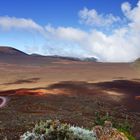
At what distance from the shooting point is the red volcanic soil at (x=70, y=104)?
4162 cm

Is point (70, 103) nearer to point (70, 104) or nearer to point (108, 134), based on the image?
point (70, 104)

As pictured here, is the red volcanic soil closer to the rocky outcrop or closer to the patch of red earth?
the patch of red earth

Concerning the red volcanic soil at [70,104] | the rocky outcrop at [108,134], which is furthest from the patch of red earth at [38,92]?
the rocky outcrop at [108,134]

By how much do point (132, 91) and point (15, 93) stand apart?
23.3m

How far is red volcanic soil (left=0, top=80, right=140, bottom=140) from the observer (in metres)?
41.6

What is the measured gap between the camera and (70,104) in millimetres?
60438

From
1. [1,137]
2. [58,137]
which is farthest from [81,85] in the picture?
[58,137]

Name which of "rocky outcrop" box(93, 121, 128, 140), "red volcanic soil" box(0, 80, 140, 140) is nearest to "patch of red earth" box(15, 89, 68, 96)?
"red volcanic soil" box(0, 80, 140, 140)

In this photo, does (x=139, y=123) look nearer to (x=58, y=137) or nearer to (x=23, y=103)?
(x=23, y=103)

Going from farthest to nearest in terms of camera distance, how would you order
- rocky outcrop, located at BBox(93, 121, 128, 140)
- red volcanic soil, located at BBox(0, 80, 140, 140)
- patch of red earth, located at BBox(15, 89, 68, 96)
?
1. patch of red earth, located at BBox(15, 89, 68, 96)
2. red volcanic soil, located at BBox(0, 80, 140, 140)
3. rocky outcrop, located at BBox(93, 121, 128, 140)

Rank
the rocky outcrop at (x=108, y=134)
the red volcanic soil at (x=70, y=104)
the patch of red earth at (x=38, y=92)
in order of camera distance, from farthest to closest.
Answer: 1. the patch of red earth at (x=38, y=92)
2. the red volcanic soil at (x=70, y=104)
3. the rocky outcrop at (x=108, y=134)

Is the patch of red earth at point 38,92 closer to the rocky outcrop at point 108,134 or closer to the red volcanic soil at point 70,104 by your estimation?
the red volcanic soil at point 70,104

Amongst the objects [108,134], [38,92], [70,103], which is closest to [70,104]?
[70,103]

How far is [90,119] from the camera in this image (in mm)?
46094
